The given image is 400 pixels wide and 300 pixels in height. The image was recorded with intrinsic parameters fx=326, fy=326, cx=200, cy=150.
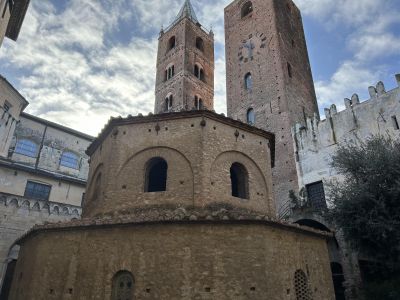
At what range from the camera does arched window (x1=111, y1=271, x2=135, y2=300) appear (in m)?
8.66

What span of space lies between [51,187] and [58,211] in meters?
1.96

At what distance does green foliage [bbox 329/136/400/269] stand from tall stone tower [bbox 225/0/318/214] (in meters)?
6.28

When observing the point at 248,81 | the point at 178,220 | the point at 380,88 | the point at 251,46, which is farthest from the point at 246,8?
the point at 178,220

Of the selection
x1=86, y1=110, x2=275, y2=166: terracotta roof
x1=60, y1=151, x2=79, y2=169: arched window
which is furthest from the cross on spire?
x1=86, y1=110, x2=275, y2=166: terracotta roof

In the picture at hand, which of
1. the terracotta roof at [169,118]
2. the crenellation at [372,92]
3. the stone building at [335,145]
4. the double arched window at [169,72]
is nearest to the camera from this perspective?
the terracotta roof at [169,118]

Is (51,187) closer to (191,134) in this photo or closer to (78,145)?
(78,145)

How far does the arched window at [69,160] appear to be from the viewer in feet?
86.4

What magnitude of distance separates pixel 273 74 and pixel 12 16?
56.8 feet

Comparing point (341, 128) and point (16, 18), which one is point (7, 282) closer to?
point (16, 18)

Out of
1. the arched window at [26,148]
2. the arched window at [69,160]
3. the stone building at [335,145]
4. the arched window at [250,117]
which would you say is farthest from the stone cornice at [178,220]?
the arched window at [69,160]

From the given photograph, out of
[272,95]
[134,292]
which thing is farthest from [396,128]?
[134,292]

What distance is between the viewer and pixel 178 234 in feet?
29.0

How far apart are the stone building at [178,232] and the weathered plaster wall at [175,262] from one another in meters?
0.03

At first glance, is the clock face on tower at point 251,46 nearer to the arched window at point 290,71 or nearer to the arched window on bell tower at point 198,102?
the arched window at point 290,71
